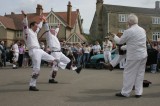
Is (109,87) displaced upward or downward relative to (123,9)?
downward

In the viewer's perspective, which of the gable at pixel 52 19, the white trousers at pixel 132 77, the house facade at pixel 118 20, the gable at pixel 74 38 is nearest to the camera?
the white trousers at pixel 132 77

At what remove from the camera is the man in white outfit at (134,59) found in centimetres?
924

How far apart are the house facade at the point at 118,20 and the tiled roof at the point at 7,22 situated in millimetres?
17384

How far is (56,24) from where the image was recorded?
65.7m

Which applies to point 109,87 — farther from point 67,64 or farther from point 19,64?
point 19,64

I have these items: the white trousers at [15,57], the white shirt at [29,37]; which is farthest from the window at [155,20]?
the white shirt at [29,37]

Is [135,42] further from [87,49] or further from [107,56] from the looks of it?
[87,49]

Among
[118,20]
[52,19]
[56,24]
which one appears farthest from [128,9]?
[52,19]

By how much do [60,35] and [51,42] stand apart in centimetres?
5307

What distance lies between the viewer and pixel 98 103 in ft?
27.1

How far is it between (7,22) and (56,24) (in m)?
11.4

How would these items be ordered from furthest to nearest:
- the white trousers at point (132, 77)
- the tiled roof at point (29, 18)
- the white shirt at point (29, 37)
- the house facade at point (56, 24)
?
the tiled roof at point (29, 18) → the house facade at point (56, 24) → the white shirt at point (29, 37) → the white trousers at point (132, 77)

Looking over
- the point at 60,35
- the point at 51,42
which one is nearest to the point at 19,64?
the point at 51,42

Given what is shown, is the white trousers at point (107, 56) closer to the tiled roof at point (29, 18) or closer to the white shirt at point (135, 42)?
the white shirt at point (135, 42)
